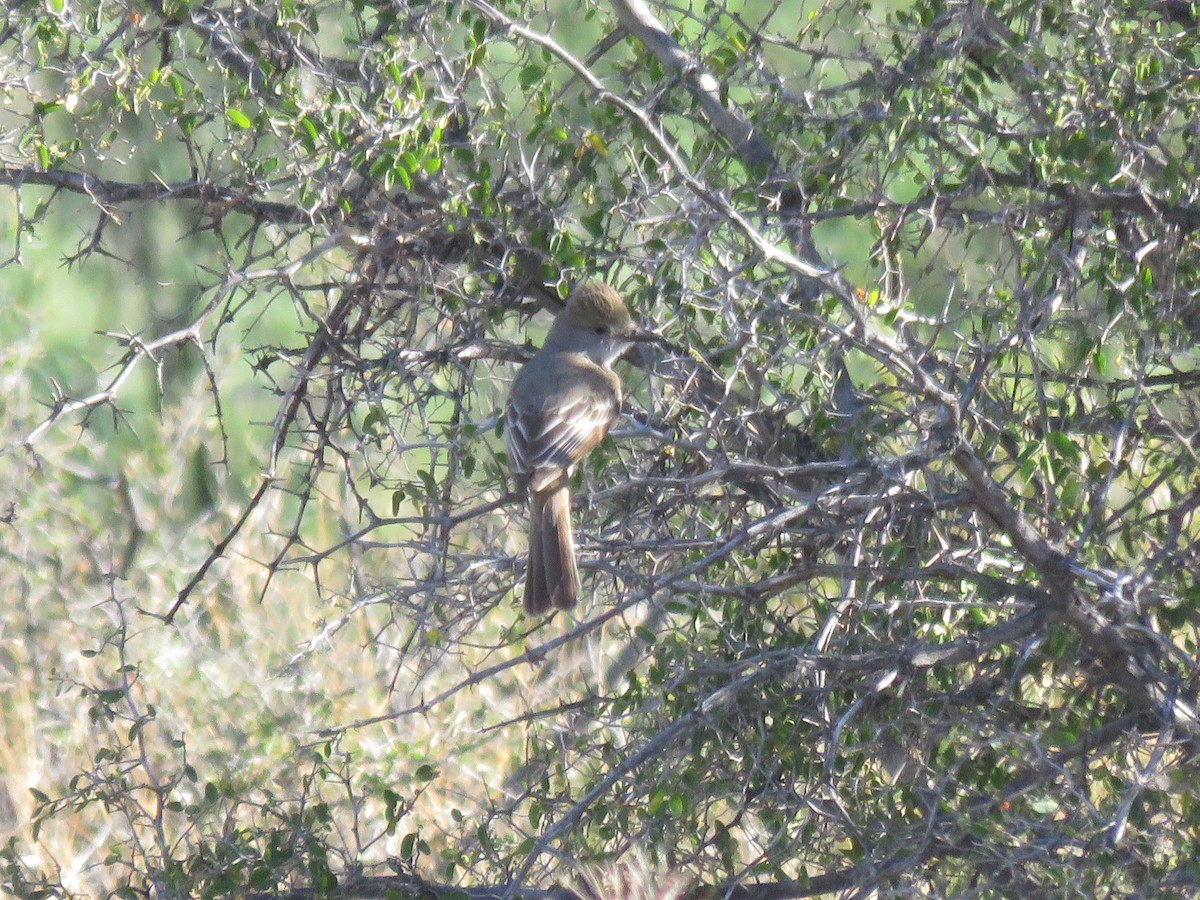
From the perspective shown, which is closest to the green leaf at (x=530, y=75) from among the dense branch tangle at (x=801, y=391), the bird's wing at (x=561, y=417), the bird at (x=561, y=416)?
the dense branch tangle at (x=801, y=391)

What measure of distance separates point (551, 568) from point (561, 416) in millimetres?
653

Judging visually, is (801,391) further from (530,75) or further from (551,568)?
(530,75)

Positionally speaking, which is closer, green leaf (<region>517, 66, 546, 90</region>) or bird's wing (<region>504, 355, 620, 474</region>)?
green leaf (<region>517, 66, 546, 90</region>)

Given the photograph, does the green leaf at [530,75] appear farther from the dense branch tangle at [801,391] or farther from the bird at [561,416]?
the bird at [561,416]

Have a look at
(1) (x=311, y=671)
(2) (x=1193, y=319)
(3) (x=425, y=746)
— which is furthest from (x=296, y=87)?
(1) (x=311, y=671)

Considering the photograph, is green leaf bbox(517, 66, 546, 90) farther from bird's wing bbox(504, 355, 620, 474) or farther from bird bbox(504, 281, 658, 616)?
bird's wing bbox(504, 355, 620, 474)

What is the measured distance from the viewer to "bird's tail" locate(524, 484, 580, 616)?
147 inches

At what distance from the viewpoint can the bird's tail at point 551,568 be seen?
3.74 m

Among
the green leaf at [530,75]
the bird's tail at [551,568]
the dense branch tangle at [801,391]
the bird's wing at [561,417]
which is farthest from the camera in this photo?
the bird's wing at [561,417]

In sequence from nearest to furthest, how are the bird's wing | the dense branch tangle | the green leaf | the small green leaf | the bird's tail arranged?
the dense branch tangle < the small green leaf < the green leaf < the bird's tail < the bird's wing

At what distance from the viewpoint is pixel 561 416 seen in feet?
14.1

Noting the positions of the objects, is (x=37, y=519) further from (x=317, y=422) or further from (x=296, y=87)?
(x=296, y=87)

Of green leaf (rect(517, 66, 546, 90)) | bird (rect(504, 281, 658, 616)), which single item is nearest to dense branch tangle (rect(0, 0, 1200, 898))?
green leaf (rect(517, 66, 546, 90))

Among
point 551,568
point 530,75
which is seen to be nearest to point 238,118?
point 530,75
